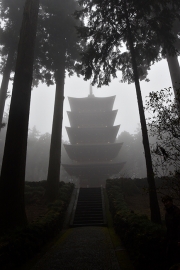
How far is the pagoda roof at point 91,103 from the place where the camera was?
29141 millimetres

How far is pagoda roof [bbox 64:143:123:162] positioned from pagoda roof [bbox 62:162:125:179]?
158 centimetres

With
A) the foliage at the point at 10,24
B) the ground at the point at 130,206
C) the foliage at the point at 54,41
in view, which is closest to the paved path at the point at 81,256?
the ground at the point at 130,206

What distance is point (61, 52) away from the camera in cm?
1314

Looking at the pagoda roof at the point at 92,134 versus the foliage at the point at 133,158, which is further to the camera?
the foliage at the point at 133,158

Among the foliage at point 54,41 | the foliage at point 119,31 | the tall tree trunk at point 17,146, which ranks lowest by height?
the tall tree trunk at point 17,146

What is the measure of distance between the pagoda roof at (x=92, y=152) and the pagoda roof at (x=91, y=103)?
322 inches

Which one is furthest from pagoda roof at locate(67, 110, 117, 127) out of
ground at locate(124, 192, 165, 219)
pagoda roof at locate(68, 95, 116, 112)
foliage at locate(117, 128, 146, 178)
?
ground at locate(124, 192, 165, 219)

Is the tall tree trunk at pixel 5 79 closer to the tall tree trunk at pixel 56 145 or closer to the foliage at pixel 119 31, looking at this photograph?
the tall tree trunk at pixel 56 145

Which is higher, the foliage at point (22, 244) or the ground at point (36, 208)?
A: the ground at point (36, 208)

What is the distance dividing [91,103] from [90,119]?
287 cm

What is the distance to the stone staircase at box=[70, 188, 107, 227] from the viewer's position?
30.1 feet

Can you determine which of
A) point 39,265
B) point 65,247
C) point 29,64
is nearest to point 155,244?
point 39,265

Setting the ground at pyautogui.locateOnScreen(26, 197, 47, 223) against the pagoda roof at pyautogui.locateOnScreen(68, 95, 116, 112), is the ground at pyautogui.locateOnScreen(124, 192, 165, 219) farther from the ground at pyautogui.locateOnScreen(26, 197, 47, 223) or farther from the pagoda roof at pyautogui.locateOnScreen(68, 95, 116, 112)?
the pagoda roof at pyautogui.locateOnScreen(68, 95, 116, 112)

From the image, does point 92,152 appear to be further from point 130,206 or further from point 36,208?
point 36,208
